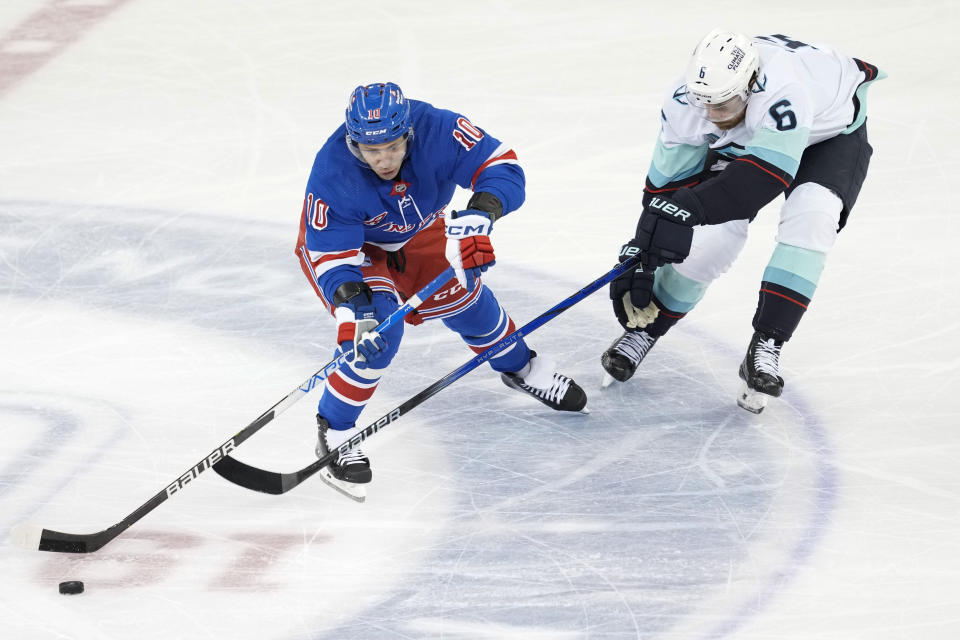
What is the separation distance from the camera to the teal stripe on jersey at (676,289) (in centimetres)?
371

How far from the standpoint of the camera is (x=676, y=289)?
12.2 feet

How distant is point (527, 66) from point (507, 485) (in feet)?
11.5

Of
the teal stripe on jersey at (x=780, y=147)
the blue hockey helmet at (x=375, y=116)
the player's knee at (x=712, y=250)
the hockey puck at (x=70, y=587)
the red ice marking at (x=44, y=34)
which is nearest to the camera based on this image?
the hockey puck at (x=70, y=587)

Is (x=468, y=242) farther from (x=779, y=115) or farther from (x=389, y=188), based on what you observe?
(x=779, y=115)

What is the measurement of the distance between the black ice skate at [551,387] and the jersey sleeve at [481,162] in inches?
23.8

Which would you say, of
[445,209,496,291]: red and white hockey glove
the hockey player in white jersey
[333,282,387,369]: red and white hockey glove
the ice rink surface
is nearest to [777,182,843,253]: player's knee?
the hockey player in white jersey

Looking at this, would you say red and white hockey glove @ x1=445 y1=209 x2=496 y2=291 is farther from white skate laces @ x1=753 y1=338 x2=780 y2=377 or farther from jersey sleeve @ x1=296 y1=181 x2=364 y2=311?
white skate laces @ x1=753 y1=338 x2=780 y2=377

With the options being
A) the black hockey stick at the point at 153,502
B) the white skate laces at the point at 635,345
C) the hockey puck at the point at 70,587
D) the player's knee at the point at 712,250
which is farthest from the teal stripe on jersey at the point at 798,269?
the hockey puck at the point at 70,587

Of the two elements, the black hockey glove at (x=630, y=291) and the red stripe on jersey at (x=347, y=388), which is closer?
the red stripe on jersey at (x=347, y=388)

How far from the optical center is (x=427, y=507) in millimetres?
3127

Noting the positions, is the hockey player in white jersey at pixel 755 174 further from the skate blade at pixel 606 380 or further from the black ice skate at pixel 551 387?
the black ice skate at pixel 551 387

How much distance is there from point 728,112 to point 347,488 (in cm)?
144

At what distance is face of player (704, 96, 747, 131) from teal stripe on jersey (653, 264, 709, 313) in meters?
0.58

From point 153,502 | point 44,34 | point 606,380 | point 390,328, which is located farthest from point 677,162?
point 44,34
